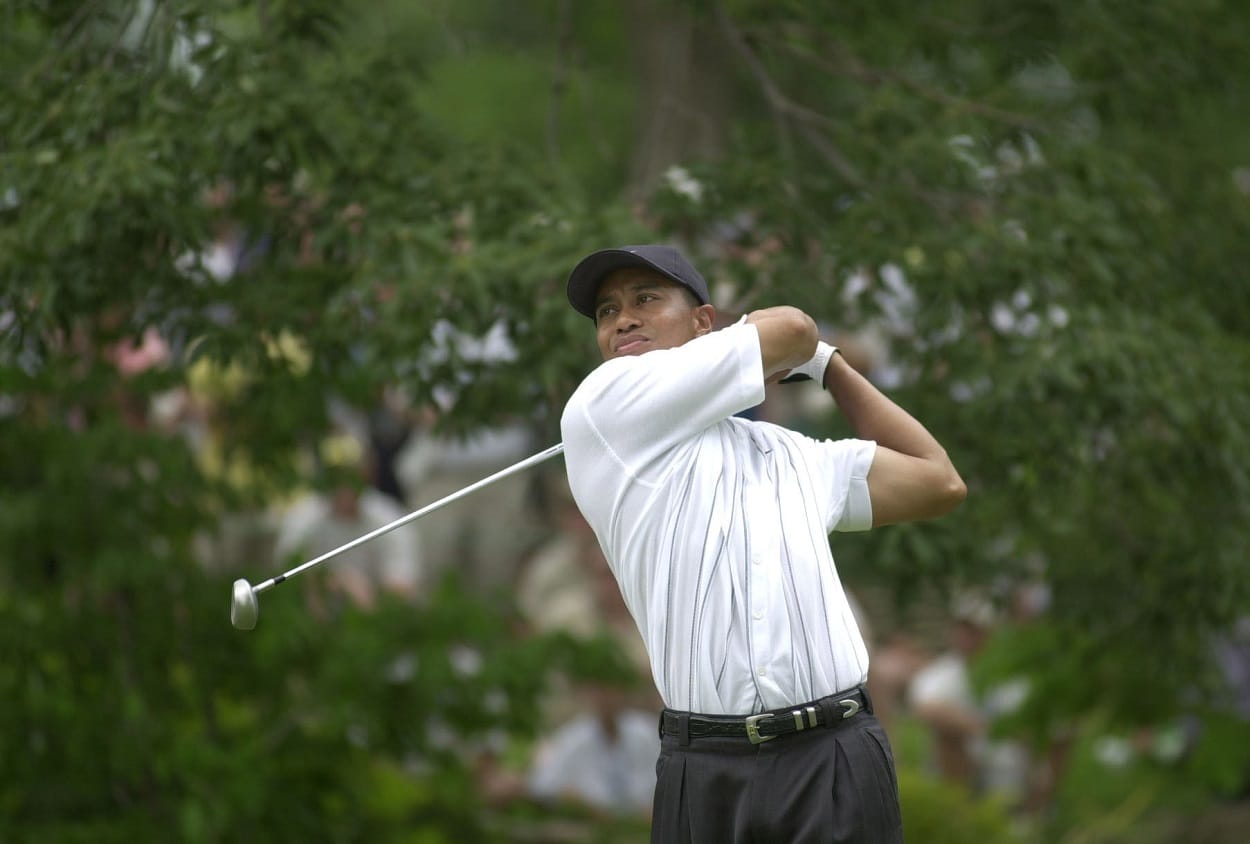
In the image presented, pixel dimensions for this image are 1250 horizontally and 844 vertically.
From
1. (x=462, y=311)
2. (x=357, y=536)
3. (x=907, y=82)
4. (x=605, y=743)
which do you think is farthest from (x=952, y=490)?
(x=357, y=536)

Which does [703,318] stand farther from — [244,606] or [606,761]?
[606,761]

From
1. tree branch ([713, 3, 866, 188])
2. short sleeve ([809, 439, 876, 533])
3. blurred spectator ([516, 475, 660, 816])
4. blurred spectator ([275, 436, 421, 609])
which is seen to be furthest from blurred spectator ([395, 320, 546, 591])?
short sleeve ([809, 439, 876, 533])

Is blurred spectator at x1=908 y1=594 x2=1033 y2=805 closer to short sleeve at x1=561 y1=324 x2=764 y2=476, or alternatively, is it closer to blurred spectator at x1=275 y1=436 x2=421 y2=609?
blurred spectator at x1=275 y1=436 x2=421 y2=609

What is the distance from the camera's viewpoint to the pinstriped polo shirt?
298cm

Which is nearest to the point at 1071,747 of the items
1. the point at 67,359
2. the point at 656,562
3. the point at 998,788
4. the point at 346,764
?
the point at 998,788

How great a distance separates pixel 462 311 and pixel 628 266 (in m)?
1.39

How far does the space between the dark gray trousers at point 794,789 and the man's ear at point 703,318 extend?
838 mm

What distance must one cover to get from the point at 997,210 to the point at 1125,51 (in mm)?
982

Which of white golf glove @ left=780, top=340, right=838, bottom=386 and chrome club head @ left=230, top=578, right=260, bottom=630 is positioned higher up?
white golf glove @ left=780, top=340, right=838, bottom=386

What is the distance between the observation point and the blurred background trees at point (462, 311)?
4.67 m

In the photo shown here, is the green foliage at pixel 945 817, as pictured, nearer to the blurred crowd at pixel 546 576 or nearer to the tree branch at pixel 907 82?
the blurred crowd at pixel 546 576

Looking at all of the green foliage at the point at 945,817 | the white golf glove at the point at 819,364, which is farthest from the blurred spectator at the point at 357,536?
the white golf glove at the point at 819,364

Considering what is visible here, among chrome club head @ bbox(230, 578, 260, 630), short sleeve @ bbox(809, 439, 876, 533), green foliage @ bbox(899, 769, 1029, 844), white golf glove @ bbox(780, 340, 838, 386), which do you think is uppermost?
white golf glove @ bbox(780, 340, 838, 386)

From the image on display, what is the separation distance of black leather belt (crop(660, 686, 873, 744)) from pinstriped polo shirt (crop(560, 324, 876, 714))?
0.06 ft
